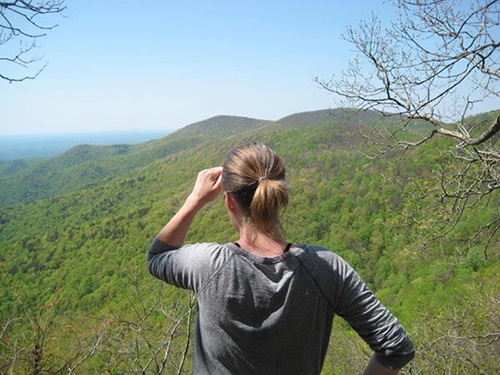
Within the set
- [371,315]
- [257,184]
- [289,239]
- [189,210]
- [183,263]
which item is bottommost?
[289,239]

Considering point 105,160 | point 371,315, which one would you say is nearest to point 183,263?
point 371,315

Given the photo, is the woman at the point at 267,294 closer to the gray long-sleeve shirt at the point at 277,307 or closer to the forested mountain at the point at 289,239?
the gray long-sleeve shirt at the point at 277,307

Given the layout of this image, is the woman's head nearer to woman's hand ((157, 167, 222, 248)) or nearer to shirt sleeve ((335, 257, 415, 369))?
woman's hand ((157, 167, 222, 248))

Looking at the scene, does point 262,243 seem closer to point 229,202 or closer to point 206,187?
point 229,202

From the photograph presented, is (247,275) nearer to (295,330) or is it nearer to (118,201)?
(295,330)

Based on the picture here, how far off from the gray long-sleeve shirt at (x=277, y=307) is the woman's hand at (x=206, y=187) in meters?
0.19

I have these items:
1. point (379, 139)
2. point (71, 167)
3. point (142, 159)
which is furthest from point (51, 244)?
point (71, 167)

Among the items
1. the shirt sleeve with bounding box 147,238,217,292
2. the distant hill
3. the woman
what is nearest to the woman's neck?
the woman

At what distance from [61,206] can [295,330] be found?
89506mm

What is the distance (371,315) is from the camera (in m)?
1.07

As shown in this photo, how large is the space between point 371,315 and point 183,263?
0.62 metres

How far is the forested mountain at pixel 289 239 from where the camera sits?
4602 millimetres

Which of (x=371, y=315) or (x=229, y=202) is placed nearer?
(x=371, y=315)

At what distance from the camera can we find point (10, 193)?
116 meters
